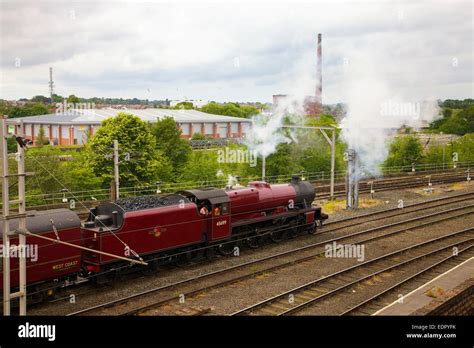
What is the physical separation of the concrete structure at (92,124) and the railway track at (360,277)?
40631 mm

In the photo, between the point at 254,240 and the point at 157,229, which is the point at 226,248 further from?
the point at 157,229

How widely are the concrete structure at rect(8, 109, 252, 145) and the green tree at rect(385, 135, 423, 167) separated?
20674mm

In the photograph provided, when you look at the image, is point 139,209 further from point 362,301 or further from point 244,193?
point 362,301

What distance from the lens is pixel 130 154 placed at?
36094mm

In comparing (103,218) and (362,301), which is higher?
(103,218)

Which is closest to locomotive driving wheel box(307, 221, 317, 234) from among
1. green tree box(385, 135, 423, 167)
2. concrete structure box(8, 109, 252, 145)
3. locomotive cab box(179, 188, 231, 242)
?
locomotive cab box(179, 188, 231, 242)

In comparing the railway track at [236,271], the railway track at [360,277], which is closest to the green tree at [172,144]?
the railway track at [236,271]

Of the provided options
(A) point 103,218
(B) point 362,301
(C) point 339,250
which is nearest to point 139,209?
(A) point 103,218

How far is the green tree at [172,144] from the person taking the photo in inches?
1734

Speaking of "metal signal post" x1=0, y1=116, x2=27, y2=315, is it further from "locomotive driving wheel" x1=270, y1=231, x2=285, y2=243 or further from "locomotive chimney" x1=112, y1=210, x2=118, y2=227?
"locomotive driving wheel" x1=270, y1=231, x2=285, y2=243

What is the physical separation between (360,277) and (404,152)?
3897 centimetres

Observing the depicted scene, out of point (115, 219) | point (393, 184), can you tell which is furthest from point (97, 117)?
point (115, 219)

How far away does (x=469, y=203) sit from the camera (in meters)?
33.1
